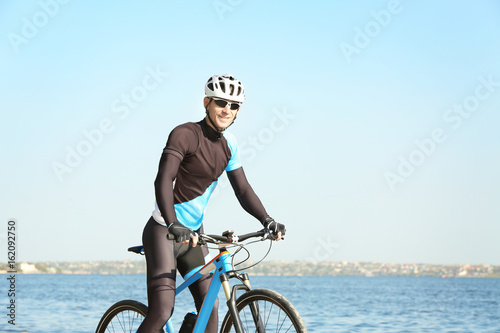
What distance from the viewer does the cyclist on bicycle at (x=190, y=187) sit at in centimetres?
487

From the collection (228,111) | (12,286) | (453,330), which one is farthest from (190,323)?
(453,330)

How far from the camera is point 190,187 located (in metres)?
4.98

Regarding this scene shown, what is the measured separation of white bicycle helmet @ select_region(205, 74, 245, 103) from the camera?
4.93m

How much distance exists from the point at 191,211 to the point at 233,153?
564 millimetres

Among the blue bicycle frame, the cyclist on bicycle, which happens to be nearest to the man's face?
the cyclist on bicycle

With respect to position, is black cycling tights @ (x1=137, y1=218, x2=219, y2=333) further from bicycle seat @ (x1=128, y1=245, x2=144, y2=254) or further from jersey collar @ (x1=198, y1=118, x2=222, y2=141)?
jersey collar @ (x1=198, y1=118, x2=222, y2=141)

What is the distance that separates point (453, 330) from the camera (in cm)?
2873

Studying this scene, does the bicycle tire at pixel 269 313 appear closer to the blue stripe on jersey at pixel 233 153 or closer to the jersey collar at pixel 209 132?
A: the blue stripe on jersey at pixel 233 153

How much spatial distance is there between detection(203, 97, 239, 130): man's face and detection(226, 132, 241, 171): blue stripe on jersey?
20 cm

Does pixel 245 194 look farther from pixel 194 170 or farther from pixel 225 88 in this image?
pixel 225 88

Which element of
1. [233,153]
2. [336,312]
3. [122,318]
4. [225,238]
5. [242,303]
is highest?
[233,153]

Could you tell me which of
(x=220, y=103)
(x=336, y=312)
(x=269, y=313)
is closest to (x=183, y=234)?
(x=269, y=313)

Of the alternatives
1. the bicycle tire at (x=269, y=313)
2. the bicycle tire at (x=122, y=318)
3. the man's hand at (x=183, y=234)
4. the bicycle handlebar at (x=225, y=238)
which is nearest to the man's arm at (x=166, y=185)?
the man's hand at (x=183, y=234)

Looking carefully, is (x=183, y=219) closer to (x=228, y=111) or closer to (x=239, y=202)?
(x=239, y=202)
